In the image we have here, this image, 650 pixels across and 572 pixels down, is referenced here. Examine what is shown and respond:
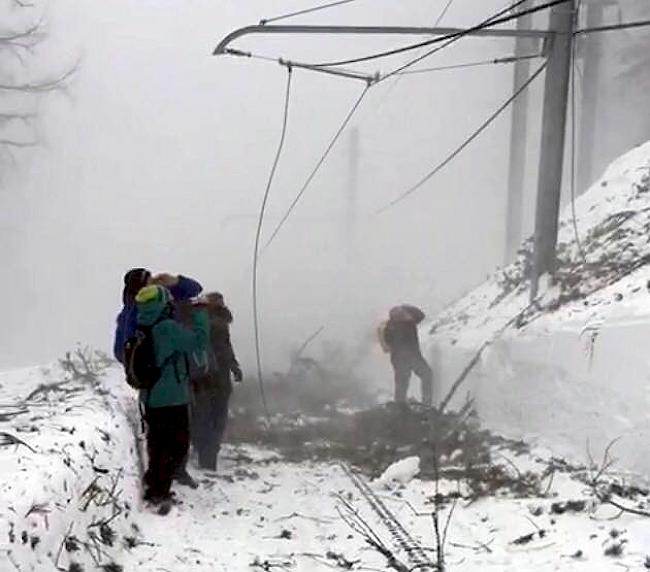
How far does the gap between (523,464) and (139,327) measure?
3.80 m

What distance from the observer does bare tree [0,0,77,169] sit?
23984 millimetres

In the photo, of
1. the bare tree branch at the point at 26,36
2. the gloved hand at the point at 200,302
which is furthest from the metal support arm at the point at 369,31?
→ the bare tree branch at the point at 26,36

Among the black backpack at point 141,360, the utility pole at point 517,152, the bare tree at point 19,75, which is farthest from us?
the bare tree at point 19,75

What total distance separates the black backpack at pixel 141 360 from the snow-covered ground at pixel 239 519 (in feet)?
1.63

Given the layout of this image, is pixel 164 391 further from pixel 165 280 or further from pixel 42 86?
pixel 42 86

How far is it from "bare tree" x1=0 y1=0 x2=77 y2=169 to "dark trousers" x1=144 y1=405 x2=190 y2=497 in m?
18.9

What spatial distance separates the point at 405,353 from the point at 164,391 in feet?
20.7

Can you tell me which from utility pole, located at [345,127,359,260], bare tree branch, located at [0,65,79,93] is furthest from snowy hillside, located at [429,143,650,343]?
utility pole, located at [345,127,359,260]

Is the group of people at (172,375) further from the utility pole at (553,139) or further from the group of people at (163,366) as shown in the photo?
the utility pole at (553,139)

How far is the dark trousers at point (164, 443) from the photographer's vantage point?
22.0 feet

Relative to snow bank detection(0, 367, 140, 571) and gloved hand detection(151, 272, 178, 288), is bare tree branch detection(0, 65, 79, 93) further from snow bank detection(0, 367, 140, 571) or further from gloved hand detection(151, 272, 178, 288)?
snow bank detection(0, 367, 140, 571)

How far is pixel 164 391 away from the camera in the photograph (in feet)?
21.9

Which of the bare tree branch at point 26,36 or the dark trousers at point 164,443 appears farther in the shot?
the bare tree branch at point 26,36

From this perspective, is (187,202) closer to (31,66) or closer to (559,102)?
(31,66)
